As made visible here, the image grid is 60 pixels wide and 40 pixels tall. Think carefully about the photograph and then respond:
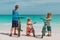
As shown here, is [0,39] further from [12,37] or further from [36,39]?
[36,39]

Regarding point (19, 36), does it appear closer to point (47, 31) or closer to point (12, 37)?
point (12, 37)

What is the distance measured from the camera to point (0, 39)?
1063 cm

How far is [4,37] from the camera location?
1107cm

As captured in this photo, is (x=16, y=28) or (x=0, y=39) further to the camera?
(x=16, y=28)

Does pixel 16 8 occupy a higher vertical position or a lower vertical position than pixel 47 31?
higher

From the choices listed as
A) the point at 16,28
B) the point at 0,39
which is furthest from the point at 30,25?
the point at 0,39

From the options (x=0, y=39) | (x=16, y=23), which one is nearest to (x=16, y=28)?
(x=16, y=23)

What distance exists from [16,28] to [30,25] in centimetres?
57

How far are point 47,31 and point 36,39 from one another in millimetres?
921

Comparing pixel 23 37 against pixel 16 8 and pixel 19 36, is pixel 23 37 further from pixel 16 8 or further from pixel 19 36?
pixel 16 8

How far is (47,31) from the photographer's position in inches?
456

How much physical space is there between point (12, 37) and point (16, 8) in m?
1.15

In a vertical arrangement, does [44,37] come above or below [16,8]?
below

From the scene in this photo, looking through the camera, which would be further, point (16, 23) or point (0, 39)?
point (16, 23)
